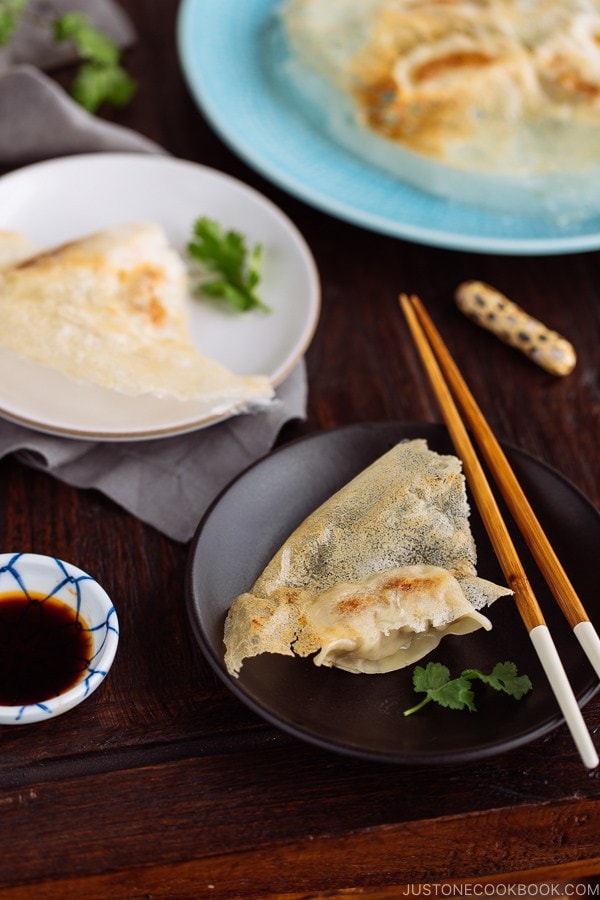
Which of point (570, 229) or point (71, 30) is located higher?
point (71, 30)

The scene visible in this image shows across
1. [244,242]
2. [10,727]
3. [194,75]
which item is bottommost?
[10,727]

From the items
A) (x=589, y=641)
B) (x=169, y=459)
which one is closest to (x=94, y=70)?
(x=169, y=459)

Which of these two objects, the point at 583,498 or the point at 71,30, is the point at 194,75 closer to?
the point at 71,30

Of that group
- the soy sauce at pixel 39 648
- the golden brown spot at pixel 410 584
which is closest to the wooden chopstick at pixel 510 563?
the golden brown spot at pixel 410 584

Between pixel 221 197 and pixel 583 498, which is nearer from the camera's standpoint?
pixel 583 498

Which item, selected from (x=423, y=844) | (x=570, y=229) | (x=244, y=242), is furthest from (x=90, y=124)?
(x=423, y=844)

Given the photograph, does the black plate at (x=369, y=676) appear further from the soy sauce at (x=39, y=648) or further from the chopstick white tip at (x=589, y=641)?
the soy sauce at (x=39, y=648)

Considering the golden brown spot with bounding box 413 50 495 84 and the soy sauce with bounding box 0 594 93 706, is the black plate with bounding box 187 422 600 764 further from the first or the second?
the golden brown spot with bounding box 413 50 495 84
